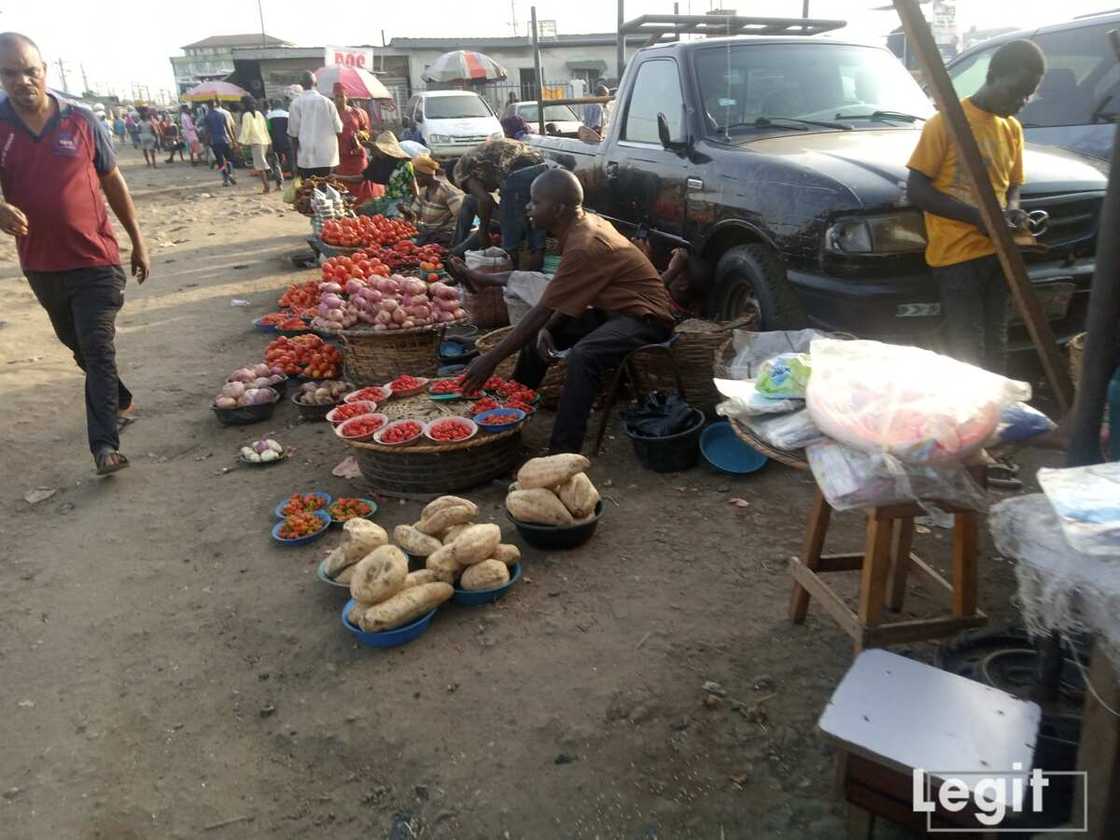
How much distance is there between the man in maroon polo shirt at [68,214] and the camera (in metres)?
4.16

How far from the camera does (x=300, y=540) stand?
3.88 meters

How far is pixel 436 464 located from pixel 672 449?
4.37ft

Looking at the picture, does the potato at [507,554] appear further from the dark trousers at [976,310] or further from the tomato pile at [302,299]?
the tomato pile at [302,299]

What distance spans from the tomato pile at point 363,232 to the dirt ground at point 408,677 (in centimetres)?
436

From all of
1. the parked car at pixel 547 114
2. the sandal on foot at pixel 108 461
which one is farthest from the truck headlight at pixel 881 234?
the parked car at pixel 547 114

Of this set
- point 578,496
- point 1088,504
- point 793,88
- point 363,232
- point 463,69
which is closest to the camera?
point 1088,504

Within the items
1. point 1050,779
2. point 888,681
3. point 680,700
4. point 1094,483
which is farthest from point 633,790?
point 1094,483

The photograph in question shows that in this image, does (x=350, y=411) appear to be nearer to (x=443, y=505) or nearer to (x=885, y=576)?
(x=443, y=505)

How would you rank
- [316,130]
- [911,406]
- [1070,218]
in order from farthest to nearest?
1. [316,130]
2. [1070,218]
3. [911,406]

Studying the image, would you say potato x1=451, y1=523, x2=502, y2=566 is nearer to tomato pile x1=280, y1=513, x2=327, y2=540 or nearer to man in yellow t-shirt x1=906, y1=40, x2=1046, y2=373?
tomato pile x1=280, y1=513, x2=327, y2=540

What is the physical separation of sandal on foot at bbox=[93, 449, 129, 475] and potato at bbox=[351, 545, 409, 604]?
2.38 meters

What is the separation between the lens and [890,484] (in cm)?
215

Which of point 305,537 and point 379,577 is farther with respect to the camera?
point 305,537

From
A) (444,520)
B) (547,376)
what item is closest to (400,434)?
(444,520)
